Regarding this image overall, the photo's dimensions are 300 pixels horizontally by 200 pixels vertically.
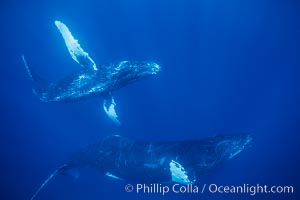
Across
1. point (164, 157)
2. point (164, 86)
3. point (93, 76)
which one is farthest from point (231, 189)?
point (93, 76)

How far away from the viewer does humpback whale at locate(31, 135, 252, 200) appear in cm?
863

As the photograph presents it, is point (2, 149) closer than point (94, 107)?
No

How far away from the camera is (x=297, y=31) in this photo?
61.8 ft

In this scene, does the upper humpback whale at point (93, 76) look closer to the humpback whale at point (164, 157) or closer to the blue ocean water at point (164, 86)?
the humpback whale at point (164, 157)

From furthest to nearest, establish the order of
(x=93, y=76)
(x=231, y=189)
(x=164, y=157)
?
(x=231, y=189) → (x=93, y=76) → (x=164, y=157)

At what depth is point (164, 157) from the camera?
9141mm

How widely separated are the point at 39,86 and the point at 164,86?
24.2 ft

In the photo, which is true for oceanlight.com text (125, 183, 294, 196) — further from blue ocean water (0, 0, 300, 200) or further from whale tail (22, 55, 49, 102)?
whale tail (22, 55, 49, 102)

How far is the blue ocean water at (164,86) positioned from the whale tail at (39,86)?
18.4 feet

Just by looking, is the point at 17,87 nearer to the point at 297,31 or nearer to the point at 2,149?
the point at 2,149

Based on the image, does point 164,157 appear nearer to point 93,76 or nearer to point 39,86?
point 93,76

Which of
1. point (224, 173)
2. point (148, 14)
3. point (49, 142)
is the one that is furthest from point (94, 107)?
point (224, 173)

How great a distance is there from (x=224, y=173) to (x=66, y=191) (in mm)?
8923

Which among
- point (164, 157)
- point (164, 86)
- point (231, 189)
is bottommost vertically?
point (164, 157)
